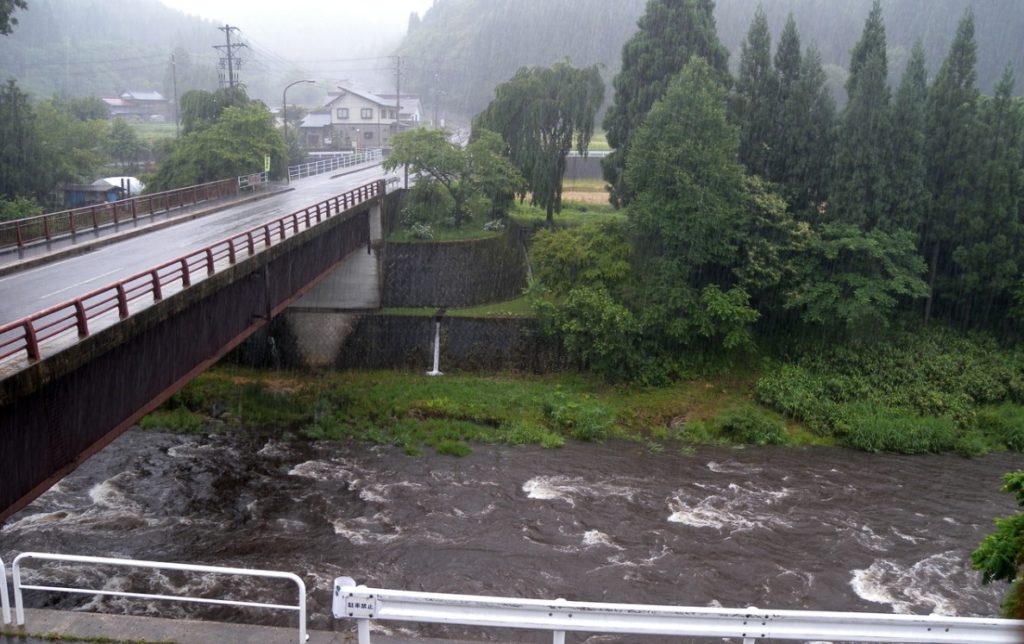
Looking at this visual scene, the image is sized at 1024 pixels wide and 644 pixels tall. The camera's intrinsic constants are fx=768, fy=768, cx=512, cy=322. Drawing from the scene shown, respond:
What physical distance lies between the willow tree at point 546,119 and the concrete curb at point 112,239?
43.6 feet

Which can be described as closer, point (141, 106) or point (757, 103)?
point (757, 103)

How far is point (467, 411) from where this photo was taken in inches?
1085

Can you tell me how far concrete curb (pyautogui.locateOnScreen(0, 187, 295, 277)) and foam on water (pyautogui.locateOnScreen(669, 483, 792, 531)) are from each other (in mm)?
18561

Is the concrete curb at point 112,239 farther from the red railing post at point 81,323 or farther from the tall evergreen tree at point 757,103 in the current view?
the tall evergreen tree at point 757,103

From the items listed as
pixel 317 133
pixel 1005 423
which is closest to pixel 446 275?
pixel 1005 423

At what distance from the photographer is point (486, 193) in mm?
37188

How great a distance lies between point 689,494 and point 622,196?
17028 millimetres

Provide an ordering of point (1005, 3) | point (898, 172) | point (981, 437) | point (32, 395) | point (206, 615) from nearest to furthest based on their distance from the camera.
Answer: point (32, 395)
point (206, 615)
point (981, 437)
point (898, 172)
point (1005, 3)

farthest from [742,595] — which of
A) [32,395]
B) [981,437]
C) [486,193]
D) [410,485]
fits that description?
[486,193]

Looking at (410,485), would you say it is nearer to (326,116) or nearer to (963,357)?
(963,357)

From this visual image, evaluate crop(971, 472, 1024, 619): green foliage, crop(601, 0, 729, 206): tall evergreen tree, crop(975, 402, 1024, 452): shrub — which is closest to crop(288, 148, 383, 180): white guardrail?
crop(601, 0, 729, 206): tall evergreen tree

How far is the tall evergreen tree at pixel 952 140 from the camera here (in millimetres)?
29750

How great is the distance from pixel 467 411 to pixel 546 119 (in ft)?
51.2

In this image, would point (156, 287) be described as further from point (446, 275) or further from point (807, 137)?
point (807, 137)
